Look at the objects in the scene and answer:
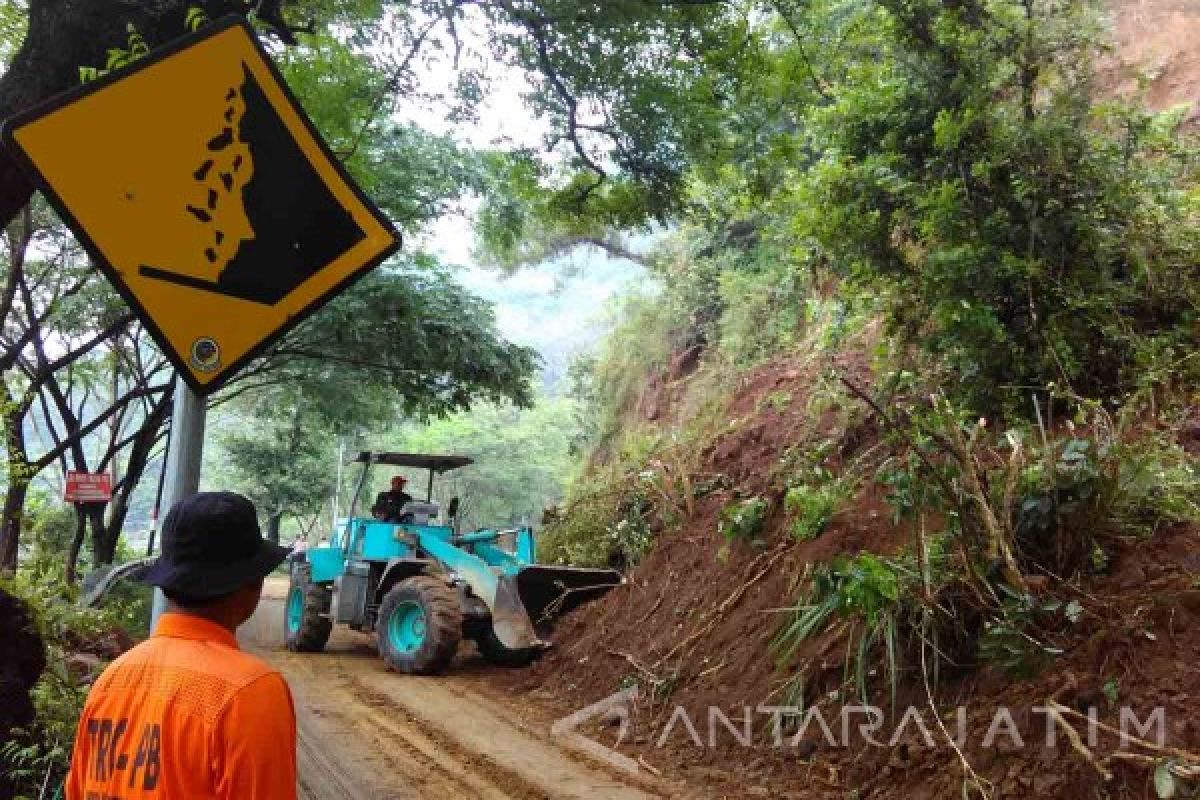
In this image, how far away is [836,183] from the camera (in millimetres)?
7422

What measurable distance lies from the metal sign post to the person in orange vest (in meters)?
0.12

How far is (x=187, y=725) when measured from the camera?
173 centimetres

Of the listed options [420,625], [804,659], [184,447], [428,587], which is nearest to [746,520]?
[804,659]

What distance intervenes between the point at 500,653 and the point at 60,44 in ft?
23.5

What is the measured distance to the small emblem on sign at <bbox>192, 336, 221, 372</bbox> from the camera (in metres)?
2.04

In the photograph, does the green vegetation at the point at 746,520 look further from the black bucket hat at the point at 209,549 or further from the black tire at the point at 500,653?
the black bucket hat at the point at 209,549

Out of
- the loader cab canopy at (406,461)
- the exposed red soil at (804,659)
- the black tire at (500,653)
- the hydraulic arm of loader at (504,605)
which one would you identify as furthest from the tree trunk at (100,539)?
the exposed red soil at (804,659)

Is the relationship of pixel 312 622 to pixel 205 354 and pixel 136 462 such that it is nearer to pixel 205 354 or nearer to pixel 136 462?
pixel 136 462

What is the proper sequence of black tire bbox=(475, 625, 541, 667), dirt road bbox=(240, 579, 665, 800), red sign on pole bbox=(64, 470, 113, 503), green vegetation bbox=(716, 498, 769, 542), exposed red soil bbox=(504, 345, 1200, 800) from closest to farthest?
exposed red soil bbox=(504, 345, 1200, 800)
dirt road bbox=(240, 579, 665, 800)
green vegetation bbox=(716, 498, 769, 542)
black tire bbox=(475, 625, 541, 667)
red sign on pole bbox=(64, 470, 113, 503)

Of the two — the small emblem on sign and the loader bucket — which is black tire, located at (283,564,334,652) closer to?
the loader bucket

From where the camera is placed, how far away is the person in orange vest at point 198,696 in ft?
5.62

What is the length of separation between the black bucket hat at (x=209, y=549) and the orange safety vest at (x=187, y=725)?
85 mm

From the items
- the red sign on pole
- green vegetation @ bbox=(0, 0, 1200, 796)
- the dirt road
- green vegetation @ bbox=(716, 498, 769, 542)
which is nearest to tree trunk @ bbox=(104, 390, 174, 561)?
the red sign on pole

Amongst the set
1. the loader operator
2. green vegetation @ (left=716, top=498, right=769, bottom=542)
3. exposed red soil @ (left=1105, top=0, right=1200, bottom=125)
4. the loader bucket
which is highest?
exposed red soil @ (left=1105, top=0, right=1200, bottom=125)
